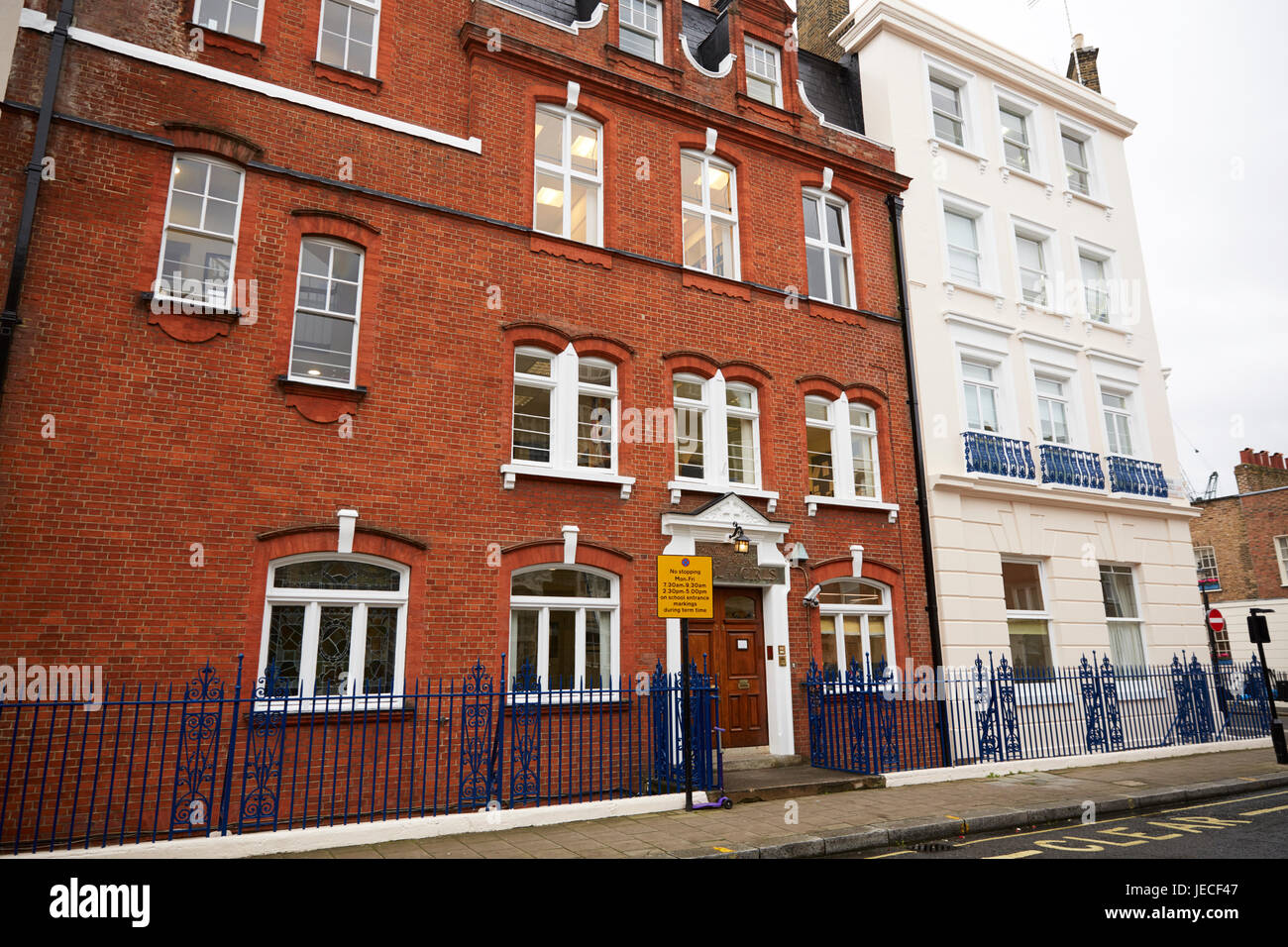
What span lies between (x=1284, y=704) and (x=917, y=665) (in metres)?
21.7

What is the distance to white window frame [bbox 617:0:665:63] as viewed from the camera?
14648 millimetres

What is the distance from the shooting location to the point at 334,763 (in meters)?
8.95

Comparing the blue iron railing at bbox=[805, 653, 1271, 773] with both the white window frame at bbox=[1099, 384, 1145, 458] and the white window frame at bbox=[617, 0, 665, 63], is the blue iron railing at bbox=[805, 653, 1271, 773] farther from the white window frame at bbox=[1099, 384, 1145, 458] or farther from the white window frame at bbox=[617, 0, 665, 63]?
the white window frame at bbox=[617, 0, 665, 63]

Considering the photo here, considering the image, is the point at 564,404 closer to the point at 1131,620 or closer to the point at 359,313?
the point at 359,313

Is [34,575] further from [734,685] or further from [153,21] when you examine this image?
[734,685]

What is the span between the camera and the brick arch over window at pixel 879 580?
13.7 m

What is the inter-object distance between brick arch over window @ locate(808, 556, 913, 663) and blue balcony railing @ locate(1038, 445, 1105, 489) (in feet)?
16.2

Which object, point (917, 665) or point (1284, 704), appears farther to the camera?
point (1284, 704)

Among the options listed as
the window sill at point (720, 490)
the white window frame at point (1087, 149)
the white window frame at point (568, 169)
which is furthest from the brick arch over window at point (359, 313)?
the white window frame at point (1087, 149)

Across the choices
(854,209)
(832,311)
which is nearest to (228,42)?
(832,311)

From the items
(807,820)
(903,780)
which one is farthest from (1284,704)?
(807,820)

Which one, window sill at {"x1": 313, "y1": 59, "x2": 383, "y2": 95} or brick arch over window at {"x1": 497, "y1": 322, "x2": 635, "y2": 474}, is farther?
brick arch over window at {"x1": 497, "y1": 322, "x2": 635, "y2": 474}

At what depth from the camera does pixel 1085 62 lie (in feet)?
74.1

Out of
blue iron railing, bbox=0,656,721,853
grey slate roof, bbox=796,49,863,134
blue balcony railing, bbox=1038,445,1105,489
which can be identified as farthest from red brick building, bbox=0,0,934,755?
blue balcony railing, bbox=1038,445,1105,489
